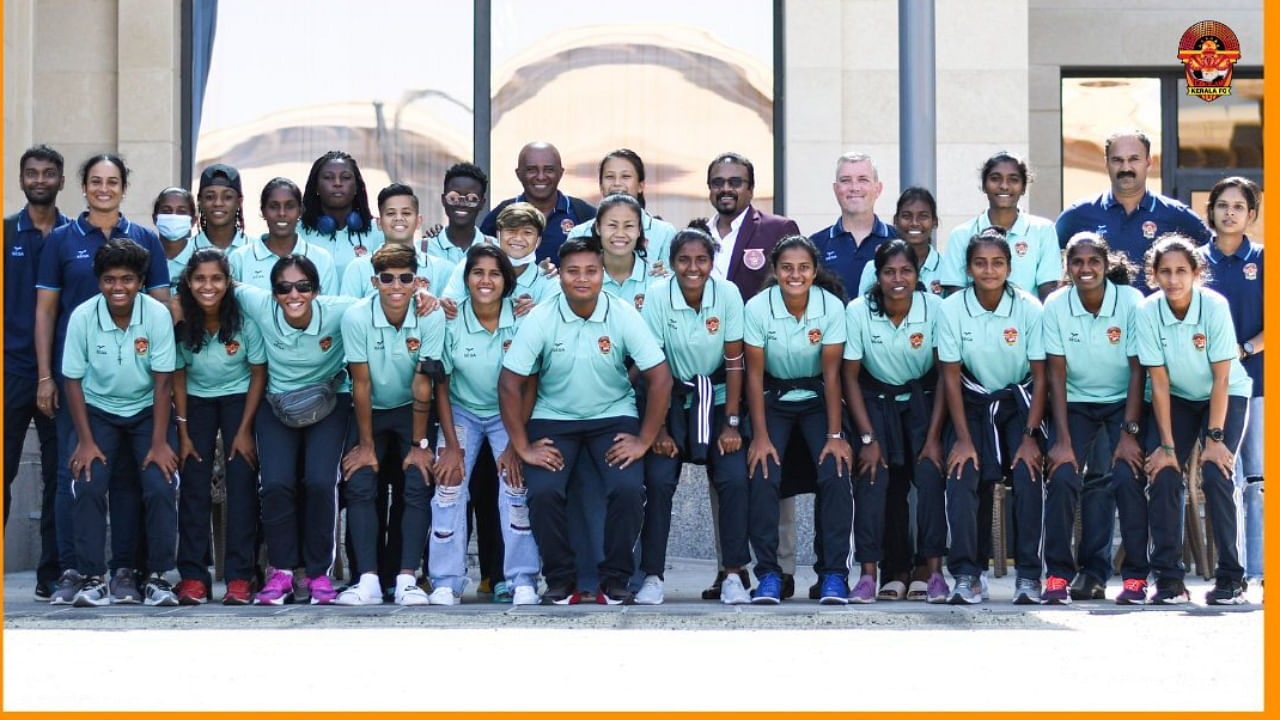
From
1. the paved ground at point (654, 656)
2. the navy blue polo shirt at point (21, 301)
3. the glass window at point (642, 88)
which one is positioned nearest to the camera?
the paved ground at point (654, 656)

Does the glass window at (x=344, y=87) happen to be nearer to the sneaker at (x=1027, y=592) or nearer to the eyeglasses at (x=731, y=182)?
the eyeglasses at (x=731, y=182)

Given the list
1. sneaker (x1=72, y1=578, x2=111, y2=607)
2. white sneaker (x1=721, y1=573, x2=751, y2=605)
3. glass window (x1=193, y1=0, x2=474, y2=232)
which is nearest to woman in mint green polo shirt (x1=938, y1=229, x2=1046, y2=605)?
white sneaker (x1=721, y1=573, x2=751, y2=605)

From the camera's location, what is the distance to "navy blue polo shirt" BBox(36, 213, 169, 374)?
29.7ft

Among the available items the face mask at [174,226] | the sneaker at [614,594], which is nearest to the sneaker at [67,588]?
the face mask at [174,226]

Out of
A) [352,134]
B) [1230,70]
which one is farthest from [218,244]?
[1230,70]

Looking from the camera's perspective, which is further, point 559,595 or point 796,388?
point 796,388

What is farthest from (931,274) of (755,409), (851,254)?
(755,409)

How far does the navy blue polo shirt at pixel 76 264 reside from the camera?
906 cm

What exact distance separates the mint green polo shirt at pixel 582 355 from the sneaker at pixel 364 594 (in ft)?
3.52

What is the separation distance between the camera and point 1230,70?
1580cm

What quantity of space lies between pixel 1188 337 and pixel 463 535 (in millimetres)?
3496

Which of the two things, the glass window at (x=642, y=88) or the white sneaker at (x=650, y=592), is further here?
the glass window at (x=642, y=88)

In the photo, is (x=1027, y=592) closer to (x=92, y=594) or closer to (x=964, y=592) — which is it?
(x=964, y=592)

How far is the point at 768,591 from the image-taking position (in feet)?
28.3
